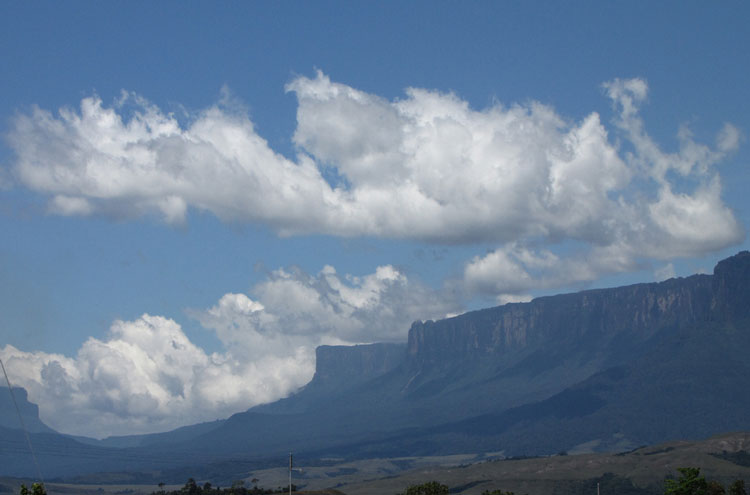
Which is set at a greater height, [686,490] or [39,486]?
[39,486]

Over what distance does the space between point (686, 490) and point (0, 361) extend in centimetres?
14326

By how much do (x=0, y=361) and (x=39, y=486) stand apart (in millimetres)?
27291

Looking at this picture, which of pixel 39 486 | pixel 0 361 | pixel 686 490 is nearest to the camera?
pixel 0 361

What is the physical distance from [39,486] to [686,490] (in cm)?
13131

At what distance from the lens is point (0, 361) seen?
120688 millimetres

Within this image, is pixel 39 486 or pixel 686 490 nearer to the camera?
pixel 39 486

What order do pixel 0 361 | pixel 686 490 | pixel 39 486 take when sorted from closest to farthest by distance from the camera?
pixel 0 361 < pixel 39 486 < pixel 686 490

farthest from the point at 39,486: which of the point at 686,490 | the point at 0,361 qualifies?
the point at 686,490

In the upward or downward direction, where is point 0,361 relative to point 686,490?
upward

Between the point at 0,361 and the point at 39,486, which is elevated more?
the point at 0,361

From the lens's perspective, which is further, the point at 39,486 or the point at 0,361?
the point at 39,486

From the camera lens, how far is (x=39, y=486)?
138625 mm

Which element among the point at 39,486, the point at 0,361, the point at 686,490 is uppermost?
the point at 0,361

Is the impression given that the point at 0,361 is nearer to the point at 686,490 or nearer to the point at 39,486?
the point at 39,486
